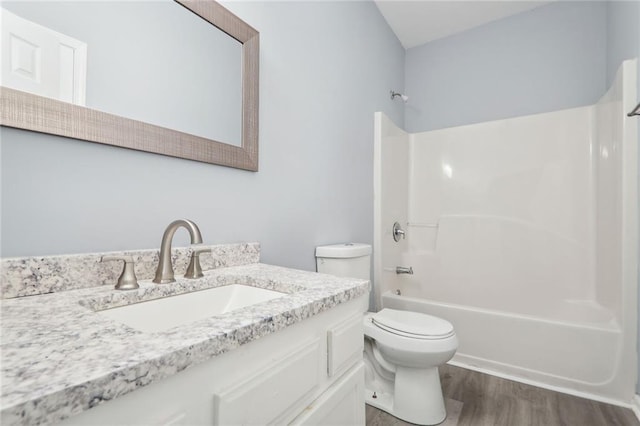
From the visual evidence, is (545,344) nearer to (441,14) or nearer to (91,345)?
(91,345)

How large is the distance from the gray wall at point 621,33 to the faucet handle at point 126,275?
231 centimetres

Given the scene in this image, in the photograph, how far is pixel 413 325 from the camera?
1.49 meters

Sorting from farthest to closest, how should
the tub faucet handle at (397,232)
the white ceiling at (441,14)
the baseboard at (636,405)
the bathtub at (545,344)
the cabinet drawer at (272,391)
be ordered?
the tub faucet handle at (397,232), the white ceiling at (441,14), the bathtub at (545,344), the baseboard at (636,405), the cabinet drawer at (272,391)

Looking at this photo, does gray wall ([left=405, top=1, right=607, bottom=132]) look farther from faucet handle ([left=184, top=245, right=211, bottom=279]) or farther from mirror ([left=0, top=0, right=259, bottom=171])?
faucet handle ([left=184, top=245, right=211, bottom=279])

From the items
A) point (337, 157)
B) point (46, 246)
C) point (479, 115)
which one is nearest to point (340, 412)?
point (46, 246)

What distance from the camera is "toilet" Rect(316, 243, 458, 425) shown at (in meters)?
1.38

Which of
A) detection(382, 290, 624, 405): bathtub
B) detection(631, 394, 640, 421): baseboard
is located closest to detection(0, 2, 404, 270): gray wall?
detection(382, 290, 624, 405): bathtub

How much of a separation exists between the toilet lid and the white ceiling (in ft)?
7.10

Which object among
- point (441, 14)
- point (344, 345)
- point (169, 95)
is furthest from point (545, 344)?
point (441, 14)

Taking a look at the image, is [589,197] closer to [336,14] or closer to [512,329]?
→ [512,329]

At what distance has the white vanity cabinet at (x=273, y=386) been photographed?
42 centimetres

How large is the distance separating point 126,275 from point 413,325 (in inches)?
49.4

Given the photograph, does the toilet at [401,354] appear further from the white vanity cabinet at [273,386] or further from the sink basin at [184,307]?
the sink basin at [184,307]

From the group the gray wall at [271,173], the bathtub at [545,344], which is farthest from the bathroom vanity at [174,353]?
the bathtub at [545,344]
